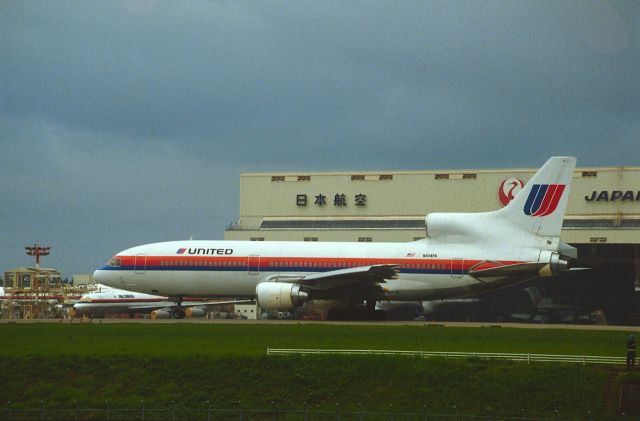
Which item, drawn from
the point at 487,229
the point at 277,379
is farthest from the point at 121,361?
the point at 487,229

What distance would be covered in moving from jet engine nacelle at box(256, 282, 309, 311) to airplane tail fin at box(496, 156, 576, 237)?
13234 millimetres

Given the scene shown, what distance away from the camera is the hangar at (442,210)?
58.9 m

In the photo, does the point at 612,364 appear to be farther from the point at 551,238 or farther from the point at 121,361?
the point at 551,238

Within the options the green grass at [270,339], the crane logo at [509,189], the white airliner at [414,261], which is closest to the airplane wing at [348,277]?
the white airliner at [414,261]

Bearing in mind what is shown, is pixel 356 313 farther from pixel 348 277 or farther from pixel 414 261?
pixel 414 261

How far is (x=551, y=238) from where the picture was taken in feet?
157

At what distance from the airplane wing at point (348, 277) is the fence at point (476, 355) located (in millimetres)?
14924

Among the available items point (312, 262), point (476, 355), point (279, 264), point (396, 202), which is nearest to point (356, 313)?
point (312, 262)

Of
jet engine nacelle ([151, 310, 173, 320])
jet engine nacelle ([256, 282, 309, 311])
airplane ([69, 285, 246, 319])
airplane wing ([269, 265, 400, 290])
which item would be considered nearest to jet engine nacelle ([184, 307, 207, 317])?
airplane ([69, 285, 246, 319])

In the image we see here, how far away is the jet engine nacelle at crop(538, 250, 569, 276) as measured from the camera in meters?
46.6

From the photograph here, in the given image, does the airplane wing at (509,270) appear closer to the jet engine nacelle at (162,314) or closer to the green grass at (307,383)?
the green grass at (307,383)

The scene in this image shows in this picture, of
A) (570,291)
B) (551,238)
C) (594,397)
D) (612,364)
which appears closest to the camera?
(594,397)

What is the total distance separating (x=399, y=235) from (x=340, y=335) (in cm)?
3169

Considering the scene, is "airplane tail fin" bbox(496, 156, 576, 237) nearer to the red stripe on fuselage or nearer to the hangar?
the red stripe on fuselage
